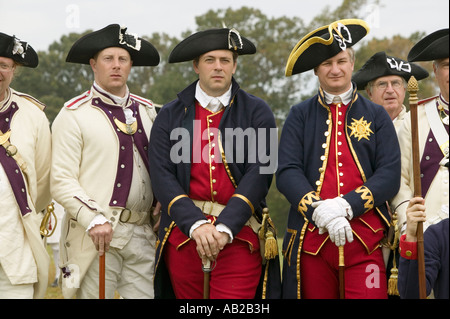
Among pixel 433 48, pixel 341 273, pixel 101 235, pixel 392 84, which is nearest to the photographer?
pixel 433 48

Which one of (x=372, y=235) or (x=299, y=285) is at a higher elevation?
(x=372, y=235)

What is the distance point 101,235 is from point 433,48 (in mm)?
2523

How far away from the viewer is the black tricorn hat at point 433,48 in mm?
4566

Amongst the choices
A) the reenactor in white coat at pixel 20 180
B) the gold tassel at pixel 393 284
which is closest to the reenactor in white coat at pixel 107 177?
the reenactor in white coat at pixel 20 180

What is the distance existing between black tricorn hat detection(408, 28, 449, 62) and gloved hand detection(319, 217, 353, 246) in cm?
114

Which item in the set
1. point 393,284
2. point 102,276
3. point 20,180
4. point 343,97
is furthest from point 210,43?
point 393,284

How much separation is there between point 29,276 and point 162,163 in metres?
1.23

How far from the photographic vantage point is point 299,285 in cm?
494

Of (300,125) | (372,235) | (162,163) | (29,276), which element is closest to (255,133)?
(300,125)

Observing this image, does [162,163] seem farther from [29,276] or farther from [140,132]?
[29,276]

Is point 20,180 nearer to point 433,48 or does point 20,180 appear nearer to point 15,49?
point 15,49

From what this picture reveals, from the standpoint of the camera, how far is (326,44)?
5023 mm

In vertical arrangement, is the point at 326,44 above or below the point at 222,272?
above

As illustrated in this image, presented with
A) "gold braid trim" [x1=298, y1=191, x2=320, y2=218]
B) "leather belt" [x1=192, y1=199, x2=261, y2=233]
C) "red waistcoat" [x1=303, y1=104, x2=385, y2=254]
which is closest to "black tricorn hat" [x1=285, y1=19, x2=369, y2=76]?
"red waistcoat" [x1=303, y1=104, x2=385, y2=254]
